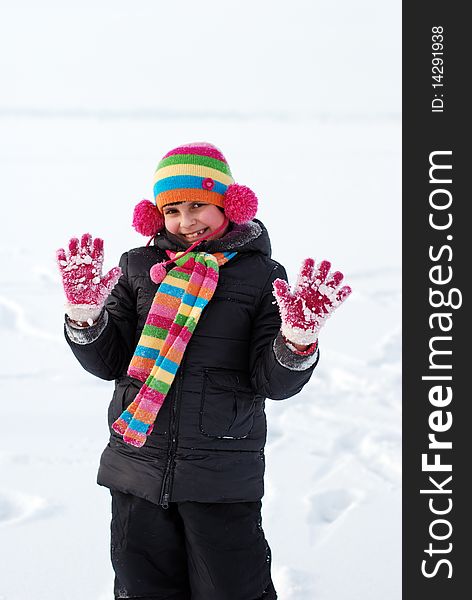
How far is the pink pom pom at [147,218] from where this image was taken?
6.43ft

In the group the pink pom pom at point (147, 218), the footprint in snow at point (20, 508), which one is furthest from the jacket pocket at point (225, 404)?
the footprint in snow at point (20, 508)

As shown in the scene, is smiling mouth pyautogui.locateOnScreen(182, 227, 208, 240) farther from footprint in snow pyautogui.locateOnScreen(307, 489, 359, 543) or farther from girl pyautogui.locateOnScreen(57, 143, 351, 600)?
footprint in snow pyautogui.locateOnScreen(307, 489, 359, 543)

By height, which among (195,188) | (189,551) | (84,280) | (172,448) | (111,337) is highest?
(195,188)

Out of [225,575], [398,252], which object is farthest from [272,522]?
[398,252]

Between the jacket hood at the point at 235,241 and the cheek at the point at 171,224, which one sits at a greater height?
the cheek at the point at 171,224

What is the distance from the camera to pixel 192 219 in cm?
191

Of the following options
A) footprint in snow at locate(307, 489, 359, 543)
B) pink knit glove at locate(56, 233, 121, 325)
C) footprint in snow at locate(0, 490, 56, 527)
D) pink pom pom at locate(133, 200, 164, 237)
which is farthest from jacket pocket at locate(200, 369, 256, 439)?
footprint in snow at locate(0, 490, 56, 527)

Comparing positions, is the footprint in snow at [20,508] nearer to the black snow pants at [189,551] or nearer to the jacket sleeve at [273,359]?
the black snow pants at [189,551]

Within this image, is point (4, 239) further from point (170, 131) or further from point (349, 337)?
point (170, 131)

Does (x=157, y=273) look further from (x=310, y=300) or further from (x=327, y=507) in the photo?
(x=327, y=507)

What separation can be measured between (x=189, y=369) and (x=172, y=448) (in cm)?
18

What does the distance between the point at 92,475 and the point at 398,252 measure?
4163 millimetres

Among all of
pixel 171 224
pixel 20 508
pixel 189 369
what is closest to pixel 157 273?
pixel 171 224

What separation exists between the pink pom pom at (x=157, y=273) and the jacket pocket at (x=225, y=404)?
250 millimetres
